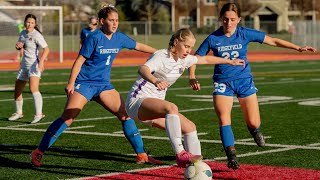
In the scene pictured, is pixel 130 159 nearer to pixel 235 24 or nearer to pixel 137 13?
pixel 235 24

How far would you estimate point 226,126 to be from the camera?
33.3 feet

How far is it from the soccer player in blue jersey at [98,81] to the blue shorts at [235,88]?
94 centimetres

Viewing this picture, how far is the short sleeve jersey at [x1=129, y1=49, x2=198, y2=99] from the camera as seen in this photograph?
9359 millimetres

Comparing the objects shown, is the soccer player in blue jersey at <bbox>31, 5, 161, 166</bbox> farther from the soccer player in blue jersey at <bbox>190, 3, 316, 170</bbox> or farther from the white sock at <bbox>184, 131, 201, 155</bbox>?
the white sock at <bbox>184, 131, 201, 155</bbox>

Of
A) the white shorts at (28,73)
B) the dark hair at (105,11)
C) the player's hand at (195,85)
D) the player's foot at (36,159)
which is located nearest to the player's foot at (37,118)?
the white shorts at (28,73)

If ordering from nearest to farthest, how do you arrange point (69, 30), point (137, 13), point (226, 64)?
1. point (226, 64)
2. point (69, 30)
3. point (137, 13)

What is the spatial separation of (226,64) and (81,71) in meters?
1.77

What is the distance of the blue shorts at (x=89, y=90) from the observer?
33.9ft

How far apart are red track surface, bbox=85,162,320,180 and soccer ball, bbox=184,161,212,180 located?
75 centimetres

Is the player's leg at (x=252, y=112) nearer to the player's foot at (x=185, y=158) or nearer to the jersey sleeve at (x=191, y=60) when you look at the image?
the jersey sleeve at (x=191, y=60)

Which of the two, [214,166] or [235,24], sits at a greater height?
[235,24]

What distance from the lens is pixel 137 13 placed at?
270ft

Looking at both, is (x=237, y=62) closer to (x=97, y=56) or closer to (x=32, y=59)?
(x=97, y=56)

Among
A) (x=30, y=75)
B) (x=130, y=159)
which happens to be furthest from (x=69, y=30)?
(x=130, y=159)
